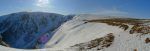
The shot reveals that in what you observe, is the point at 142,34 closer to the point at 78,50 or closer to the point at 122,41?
the point at 122,41

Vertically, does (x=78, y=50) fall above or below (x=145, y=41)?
below

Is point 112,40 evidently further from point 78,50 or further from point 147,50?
point 147,50

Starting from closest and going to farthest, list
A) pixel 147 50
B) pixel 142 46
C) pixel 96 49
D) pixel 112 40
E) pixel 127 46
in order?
1. pixel 147 50
2. pixel 142 46
3. pixel 127 46
4. pixel 96 49
5. pixel 112 40

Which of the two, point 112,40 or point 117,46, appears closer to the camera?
point 117,46

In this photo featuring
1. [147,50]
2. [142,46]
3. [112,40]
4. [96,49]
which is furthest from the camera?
[112,40]

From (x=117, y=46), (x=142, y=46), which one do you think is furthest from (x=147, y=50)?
(x=117, y=46)

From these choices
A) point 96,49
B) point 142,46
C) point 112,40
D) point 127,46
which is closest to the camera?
point 142,46

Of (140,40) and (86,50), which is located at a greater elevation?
(140,40)

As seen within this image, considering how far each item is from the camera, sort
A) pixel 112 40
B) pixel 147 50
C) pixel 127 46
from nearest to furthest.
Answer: pixel 147 50, pixel 127 46, pixel 112 40

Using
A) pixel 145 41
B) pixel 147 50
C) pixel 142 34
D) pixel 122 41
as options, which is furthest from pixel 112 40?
pixel 147 50
